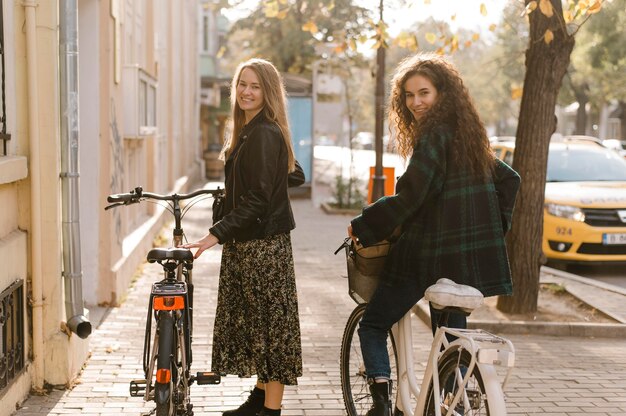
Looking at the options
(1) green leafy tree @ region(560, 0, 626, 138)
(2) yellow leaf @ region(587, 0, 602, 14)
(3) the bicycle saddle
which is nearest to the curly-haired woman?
(3) the bicycle saddle

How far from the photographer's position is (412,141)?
13.6ft

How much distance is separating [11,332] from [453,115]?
276cm

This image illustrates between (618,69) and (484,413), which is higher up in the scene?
(618,69)

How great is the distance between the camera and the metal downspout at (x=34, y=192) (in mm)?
5180

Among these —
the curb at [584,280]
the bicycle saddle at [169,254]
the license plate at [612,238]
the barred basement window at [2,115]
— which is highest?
the barred basement window at [2,115]

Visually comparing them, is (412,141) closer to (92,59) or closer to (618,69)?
(92,59)

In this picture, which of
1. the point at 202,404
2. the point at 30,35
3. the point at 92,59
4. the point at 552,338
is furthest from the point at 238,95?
the point at 552,338

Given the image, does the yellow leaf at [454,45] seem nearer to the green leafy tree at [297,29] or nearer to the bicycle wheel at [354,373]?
the bicycle wheel at [354,373]

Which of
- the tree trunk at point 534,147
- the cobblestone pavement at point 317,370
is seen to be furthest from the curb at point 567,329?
the tree trunk at point 534,147

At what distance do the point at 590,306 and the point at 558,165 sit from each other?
14.8ft

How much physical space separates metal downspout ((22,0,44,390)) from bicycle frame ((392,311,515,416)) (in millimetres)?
2321

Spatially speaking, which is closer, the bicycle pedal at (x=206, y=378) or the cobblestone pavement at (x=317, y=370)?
the bicycle pedal at (x=206, y=378)

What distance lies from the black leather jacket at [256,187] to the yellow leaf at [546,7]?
367cm

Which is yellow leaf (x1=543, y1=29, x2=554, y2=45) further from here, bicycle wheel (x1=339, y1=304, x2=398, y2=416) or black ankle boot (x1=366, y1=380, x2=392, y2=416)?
black ankle boot (x1=366, y1=380, x2=392, y2=416)
